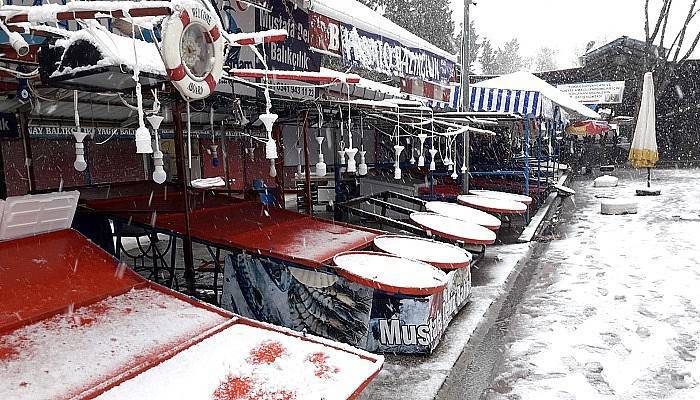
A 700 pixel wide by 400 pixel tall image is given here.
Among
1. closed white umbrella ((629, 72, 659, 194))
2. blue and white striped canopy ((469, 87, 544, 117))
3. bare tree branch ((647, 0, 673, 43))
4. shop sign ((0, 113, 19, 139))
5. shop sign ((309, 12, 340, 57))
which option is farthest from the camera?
bare tree branch ((647, 0, 673, 43))

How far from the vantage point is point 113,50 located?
340 centimetres

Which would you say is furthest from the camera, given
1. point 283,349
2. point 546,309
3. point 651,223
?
point 651,223

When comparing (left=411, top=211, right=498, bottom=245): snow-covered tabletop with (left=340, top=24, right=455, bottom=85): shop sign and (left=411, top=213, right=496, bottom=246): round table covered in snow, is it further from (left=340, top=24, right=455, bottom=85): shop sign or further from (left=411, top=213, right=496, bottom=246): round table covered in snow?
(left=340, top=24, right=455, bottom=85): shop sign

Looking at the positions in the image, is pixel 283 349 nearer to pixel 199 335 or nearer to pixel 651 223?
pixel 199 335

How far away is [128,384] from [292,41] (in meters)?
5.99

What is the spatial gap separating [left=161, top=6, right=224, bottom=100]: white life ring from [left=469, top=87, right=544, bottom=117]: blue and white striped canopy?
33.4 ft

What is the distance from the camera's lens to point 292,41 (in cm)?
777

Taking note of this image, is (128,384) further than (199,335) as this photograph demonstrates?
No

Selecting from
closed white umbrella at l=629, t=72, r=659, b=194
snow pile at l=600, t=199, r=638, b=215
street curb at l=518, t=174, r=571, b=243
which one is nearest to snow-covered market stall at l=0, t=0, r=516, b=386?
street curb at l=518, t=174, r=571, b=243

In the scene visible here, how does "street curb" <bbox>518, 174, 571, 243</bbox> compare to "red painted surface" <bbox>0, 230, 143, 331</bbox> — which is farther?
"street curb" <bbox>518, 174, 571, 243</bbox>

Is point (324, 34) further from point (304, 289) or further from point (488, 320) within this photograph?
point (488, 320)

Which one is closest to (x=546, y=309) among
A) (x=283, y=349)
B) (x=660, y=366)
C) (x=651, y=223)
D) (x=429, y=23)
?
(x=660, y=366)

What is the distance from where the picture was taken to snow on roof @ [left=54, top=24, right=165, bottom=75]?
3.34 metres

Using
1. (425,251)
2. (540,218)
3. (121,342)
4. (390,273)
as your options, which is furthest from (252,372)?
(540,218)
